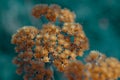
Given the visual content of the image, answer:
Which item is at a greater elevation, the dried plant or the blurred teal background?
the blurred teal background

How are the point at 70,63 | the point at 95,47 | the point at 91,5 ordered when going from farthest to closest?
the point at 91,5 → the point at 95,47 → the point at 70,63

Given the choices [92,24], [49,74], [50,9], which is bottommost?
[49,74]

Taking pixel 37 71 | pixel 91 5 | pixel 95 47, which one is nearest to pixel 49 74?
pixel 37 71

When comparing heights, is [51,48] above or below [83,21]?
below

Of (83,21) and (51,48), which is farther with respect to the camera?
(83,21)

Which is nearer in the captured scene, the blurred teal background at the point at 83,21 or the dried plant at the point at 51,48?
the dried plant at the point at 51,48

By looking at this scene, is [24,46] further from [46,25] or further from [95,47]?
[95,47]

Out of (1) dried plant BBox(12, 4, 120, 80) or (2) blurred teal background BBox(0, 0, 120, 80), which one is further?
(2) blurred teal background BBox(0, 0, 120, 80)

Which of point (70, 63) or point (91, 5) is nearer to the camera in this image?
point (70, 63)
